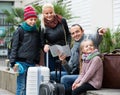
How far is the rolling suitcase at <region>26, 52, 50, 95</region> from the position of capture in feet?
22.8

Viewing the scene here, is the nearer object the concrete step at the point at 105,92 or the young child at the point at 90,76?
the concrete step at the point at 105,92

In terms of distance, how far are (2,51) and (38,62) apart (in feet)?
58.2

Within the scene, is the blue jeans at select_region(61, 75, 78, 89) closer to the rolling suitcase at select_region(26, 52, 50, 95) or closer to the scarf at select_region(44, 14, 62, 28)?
the rolling suitcase at select_region(26, 52, 50, 95)

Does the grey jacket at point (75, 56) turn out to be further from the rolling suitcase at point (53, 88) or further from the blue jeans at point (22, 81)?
the blue jeans at point (22, 81)

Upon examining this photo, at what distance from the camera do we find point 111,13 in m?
13.0

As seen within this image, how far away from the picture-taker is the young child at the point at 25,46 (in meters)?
7.17

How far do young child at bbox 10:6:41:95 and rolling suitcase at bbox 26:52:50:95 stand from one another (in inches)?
10.0

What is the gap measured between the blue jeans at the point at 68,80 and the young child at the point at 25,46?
75 cm

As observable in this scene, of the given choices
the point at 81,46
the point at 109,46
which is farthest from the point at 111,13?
the point at 81,46

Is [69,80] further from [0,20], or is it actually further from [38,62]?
[0,20]

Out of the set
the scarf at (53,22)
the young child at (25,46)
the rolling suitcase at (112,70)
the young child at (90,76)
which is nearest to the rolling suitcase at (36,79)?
the young child at (25,46)

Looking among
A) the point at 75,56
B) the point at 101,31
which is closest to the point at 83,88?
the point at 75,56

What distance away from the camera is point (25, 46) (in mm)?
7195

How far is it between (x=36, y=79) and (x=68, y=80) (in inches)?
21.2
